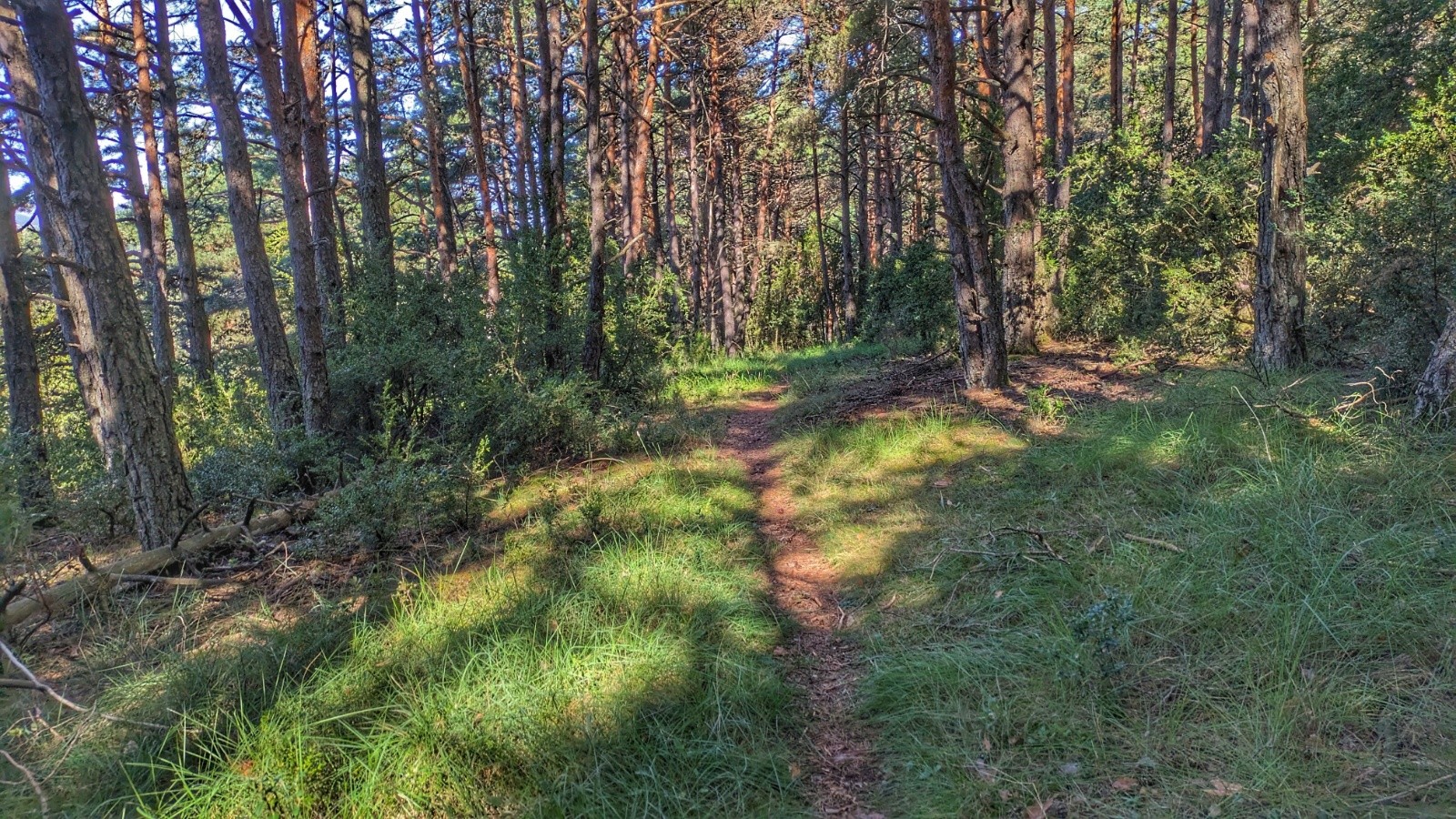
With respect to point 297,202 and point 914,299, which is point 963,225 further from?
point 914,299

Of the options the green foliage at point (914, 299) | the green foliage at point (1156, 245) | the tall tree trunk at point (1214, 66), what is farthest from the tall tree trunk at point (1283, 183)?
the tall tree trunk at point (1214, 66)

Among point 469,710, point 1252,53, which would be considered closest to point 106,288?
point 469,710

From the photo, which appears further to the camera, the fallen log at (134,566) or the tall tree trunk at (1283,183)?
the tall tree trunk at (1283,183)

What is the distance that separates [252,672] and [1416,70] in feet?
53.3

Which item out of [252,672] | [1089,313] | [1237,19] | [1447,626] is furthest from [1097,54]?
[252,672]

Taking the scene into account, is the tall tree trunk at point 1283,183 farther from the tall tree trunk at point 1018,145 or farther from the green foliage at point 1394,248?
the tall tree trunk at point 1018,145

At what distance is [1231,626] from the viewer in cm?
298

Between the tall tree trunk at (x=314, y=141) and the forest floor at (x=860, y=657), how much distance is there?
484 centimetres

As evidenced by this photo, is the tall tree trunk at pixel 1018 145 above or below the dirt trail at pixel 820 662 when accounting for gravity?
above

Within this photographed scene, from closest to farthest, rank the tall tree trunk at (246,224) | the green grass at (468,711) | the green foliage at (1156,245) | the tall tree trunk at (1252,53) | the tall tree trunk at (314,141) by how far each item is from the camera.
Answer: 1. the green grass at (468,711)
2. the tall tree trunk at (246,224)
3. the tall tree trunk at (1252,53)
4. the tall tree trunk at (314,141)
5. the green foliage at (1156,245)

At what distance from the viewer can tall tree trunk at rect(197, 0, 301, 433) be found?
22.6ft

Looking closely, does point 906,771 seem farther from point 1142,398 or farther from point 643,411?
point 643,411

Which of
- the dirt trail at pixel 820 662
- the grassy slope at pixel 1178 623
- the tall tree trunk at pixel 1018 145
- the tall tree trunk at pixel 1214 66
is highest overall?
the tall tree trunk at pixel 1214 66

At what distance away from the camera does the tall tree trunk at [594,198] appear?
7.75m
